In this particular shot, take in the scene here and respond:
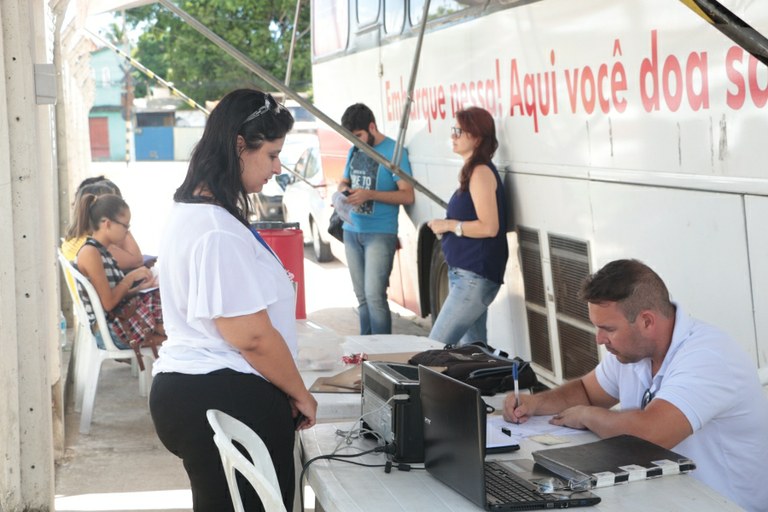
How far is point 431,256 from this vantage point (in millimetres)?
8031

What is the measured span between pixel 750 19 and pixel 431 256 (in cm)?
441

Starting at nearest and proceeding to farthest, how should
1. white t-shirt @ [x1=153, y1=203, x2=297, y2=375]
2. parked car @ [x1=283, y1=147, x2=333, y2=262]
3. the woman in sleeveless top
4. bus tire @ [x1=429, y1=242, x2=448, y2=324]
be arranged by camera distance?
white t-shirt @ [x1=153, y1=203, x2=297, y2=375], the woman in sleeveless top, bus tire @ [x1=429, y1=242, x2=448, y2=324], parked car @ [x1=283, y1=147, x2=333, y2=262]

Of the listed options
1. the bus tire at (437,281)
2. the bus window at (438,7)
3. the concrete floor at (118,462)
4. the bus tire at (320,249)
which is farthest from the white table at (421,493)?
the bus tire at (320,249)

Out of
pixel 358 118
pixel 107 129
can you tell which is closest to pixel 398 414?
pixel 358 118

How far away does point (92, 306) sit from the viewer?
21.1 feet

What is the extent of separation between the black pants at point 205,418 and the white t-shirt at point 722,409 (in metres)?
1.13

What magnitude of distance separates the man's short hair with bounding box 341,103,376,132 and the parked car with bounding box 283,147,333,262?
4.33 metres

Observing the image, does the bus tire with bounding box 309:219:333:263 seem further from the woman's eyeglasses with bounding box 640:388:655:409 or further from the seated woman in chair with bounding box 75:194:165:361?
the woman's eyeglasses with bounding box 640:388:655:409

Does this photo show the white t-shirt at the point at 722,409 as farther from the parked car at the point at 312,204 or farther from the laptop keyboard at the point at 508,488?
the parked car at the point at 312,204

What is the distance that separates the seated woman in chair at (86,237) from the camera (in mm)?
6824

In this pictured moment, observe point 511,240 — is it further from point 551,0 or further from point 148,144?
point 148,144

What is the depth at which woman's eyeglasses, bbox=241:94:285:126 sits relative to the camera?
3145mm

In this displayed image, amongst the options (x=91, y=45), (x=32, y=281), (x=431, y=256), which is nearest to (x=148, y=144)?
(x=91, y=45)

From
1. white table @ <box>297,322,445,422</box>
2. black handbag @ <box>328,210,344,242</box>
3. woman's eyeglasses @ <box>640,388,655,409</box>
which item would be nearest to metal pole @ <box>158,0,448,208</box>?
black handbag @ <box>328,210,344,242</box>
